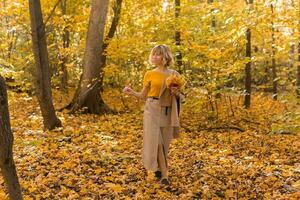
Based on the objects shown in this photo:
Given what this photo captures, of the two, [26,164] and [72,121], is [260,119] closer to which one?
[72,121]

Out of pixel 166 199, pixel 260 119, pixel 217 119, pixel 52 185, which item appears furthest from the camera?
pixel 260 119

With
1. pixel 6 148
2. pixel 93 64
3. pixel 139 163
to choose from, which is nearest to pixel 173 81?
pixel 139 163

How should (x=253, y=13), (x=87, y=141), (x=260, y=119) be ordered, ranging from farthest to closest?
(x=260, y=119) < (x=253, y=13) < (x=87, y=141)

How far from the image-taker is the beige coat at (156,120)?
17.2 feet

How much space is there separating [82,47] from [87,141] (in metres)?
6.77

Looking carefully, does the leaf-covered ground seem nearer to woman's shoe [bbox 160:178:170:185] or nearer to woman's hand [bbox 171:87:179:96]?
woman's shoe [bbox 160:178:170:185]

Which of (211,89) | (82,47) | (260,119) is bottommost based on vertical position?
(260,119)

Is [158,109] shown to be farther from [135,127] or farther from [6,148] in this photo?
[135,127]

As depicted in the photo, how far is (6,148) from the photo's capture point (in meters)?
2.90

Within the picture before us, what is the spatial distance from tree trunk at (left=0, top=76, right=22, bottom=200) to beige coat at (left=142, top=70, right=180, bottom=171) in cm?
243

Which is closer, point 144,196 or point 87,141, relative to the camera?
point 144,196

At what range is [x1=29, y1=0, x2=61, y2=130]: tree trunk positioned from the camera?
726 cm

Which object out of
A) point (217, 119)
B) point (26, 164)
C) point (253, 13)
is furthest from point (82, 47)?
point (26, 164)

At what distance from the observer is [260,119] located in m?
12.3
